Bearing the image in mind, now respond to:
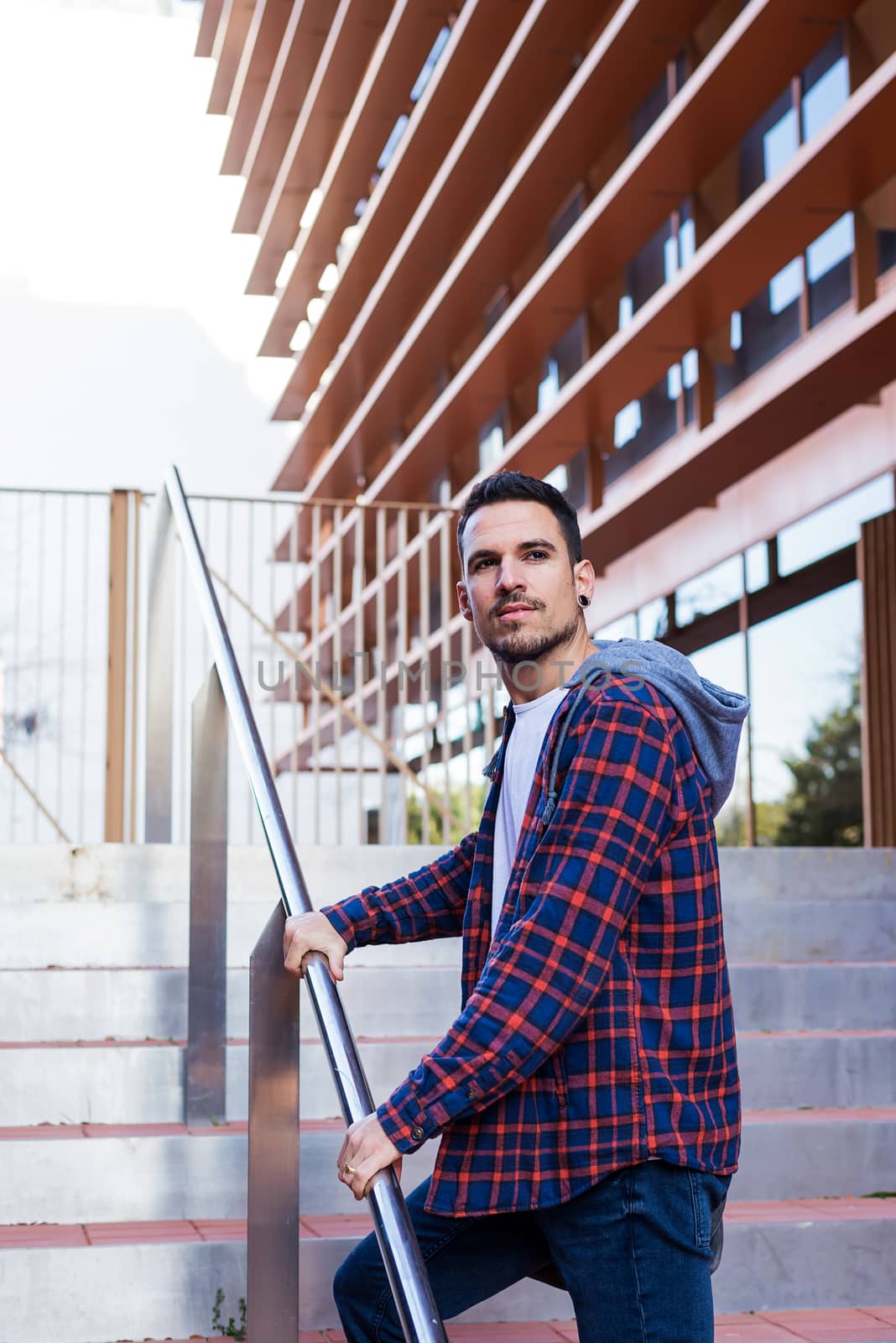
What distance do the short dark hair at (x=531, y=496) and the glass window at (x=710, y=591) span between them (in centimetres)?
938

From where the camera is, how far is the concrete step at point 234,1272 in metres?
2.79

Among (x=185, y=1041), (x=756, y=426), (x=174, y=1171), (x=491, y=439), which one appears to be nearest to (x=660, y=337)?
(x=756, y=426)

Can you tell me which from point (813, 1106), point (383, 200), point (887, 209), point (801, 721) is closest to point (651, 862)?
point (813, 1106)

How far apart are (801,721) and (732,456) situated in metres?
1.97

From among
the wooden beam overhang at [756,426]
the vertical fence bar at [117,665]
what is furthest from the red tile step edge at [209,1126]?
the wooden beam overhang at [756,426]

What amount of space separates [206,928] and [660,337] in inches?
346

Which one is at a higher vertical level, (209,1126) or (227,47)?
(227,47)

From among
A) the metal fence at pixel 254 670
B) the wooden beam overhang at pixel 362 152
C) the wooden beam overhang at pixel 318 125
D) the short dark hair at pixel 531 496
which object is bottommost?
the short dark hair at pixel 531 496

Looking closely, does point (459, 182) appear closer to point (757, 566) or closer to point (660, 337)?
point (660, 337)

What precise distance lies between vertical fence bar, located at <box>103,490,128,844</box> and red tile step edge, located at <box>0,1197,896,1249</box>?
10.4 feet

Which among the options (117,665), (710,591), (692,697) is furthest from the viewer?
(710,591)

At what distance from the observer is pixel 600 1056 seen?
1.67 meters

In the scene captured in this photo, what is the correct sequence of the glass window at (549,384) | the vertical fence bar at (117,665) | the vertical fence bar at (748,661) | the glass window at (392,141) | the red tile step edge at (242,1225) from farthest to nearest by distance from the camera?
the glass window at (392,141) < the glass window at (549,384) < the vertical fence bar at (748,661) < the vertical fence bar at (117,665) < the red tile step edge at (242,1225)

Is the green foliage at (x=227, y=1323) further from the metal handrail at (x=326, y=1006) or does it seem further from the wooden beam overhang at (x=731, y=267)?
the wooden beam overhang at (x=731, y=267)
